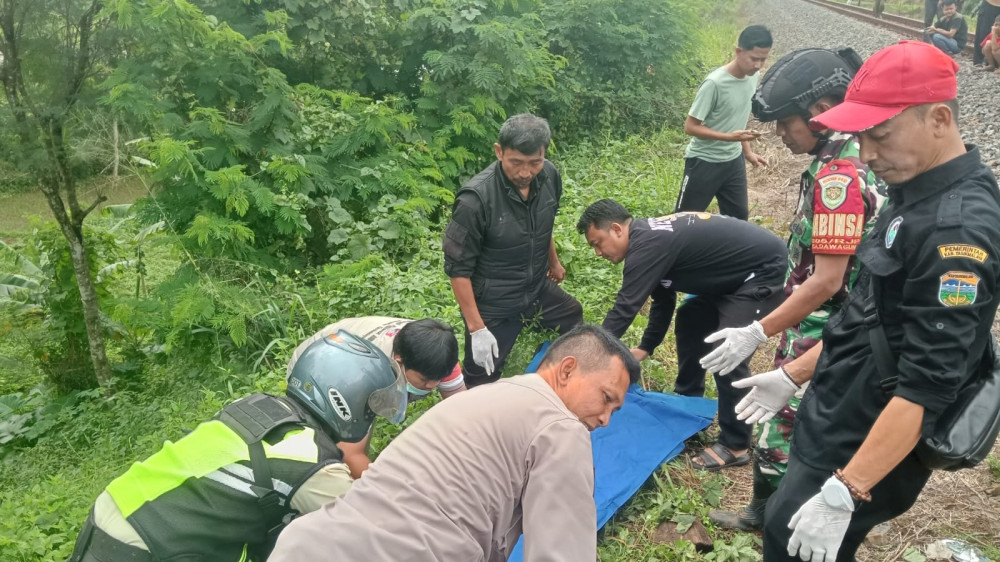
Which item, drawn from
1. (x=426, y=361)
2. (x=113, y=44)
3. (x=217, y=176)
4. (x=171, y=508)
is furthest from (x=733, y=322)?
(x=113, y=44)

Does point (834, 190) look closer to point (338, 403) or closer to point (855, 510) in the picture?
point (855, 510)

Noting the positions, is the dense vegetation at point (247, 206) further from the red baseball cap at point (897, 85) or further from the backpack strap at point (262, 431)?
the red baseball cap at point (897, 85)

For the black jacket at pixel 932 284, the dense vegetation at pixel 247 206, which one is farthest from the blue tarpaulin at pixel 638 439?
the black jacket at pixel 932 284

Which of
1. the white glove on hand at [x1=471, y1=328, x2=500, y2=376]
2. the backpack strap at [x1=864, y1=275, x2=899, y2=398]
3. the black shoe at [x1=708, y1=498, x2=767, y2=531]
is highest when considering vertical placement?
the backpack strap at [x1=864, y1=275, x2=899, y2=398]

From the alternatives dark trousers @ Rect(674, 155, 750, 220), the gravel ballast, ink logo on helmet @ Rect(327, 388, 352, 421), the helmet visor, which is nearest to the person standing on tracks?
the gravel ballast

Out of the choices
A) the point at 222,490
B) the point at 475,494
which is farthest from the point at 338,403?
the point at 475,494

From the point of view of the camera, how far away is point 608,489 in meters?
3.43

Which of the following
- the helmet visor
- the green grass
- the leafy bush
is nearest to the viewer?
the helmet visor

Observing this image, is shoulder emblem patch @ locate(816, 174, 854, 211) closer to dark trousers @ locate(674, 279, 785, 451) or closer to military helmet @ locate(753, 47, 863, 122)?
military helmet @ locate(753, 47, 863, 122)

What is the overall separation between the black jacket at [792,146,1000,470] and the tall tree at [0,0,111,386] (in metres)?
5.64

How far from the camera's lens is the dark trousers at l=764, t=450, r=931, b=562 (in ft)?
6.73

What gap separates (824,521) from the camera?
2053 mm

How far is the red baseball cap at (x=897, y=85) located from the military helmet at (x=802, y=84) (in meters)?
0.64

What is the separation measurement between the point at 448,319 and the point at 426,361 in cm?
180
